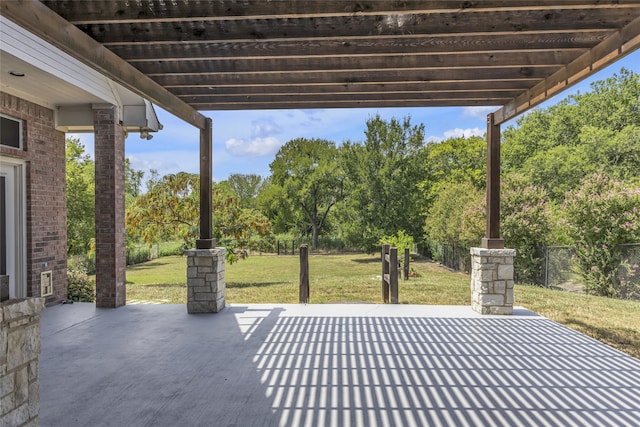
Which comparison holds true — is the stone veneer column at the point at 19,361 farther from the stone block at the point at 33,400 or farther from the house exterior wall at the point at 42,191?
the house exterior wall at the point at 42,191

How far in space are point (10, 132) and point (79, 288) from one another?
3076 millimetres

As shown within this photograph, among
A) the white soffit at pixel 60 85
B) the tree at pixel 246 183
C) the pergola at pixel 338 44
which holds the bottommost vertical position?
the pergola at pixel 338 44

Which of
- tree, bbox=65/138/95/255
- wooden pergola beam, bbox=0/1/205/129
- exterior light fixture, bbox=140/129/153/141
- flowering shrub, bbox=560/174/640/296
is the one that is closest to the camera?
wooden pergola beam, bbox=0/1/205/129

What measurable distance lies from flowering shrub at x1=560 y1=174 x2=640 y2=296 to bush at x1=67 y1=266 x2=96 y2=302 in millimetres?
10913

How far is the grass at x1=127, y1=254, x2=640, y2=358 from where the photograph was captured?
6.47 m

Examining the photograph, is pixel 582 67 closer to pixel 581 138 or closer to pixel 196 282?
pixel 196 282

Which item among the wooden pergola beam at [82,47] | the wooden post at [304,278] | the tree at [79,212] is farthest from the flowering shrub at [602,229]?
the tree at [79,212]

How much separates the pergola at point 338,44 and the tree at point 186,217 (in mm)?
6095

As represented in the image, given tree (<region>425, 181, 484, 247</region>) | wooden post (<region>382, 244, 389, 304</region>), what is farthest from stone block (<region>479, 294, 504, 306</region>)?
tree (<region>425, 181, 484, 247</region>)

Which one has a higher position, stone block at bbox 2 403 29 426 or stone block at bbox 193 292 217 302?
stone block at bbox 2 403 29 426

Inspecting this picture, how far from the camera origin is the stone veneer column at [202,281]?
6.19m

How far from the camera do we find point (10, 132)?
234 inches

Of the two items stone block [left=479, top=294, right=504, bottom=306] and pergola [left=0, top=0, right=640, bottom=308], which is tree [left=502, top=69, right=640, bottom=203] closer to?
stone block [left=479, top=294, right=504, bottom=306]

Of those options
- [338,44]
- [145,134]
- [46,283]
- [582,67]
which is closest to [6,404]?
[338,44]
